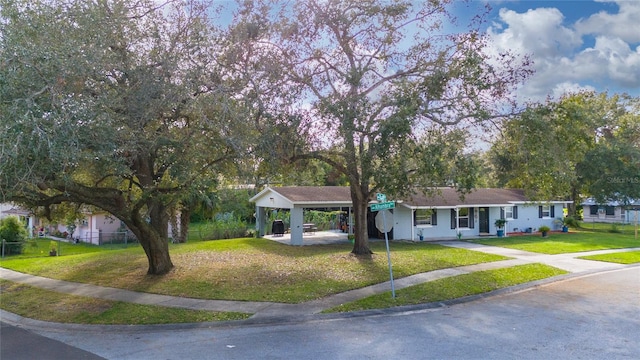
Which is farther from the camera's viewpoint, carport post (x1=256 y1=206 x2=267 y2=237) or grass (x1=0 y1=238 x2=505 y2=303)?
carport post (x1=256 y1=206 x2=267 y2=237)

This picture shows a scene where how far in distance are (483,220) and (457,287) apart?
19.2 metres

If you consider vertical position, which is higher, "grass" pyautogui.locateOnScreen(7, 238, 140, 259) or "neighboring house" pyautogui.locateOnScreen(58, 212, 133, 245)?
"neighboring house" pyautogui.locateOnScreen(58, 212, 133, 245)

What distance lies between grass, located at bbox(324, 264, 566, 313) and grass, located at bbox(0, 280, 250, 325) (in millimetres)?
3237

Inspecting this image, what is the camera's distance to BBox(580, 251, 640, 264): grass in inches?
771

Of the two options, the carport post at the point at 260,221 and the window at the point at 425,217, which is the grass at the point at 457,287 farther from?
the carport post at the point at 260,221

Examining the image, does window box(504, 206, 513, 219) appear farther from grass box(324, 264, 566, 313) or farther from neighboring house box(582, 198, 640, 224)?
neighboring house box(582, 198, 640, 224)

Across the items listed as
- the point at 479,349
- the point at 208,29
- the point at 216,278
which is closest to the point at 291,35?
the point at 208,29

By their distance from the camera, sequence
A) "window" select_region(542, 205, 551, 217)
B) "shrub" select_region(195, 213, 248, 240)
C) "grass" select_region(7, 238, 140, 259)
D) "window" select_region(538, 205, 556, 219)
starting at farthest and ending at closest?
"window" select_region(542, 205, 551, 217) → "window" select_region(538, 205, 556, 219) → "shrub" select_region(195, 213, 248, 240) → "grass" select_region(7, 238, 140, 259)

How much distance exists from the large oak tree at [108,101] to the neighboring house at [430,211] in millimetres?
11499

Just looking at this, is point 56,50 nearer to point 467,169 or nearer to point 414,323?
point 414,323

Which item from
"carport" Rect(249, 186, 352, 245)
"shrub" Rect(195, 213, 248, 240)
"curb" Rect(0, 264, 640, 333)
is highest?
"carport" Rect(249, 186, 352, 245)

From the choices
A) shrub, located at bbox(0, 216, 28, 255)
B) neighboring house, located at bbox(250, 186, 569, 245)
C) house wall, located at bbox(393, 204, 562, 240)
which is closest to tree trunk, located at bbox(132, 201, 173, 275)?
neighboring house, located at bbox(250, 186, 569, 245)

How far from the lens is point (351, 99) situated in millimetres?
13211

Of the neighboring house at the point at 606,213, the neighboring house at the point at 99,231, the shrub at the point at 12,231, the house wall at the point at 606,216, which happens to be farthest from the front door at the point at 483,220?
the shrub at the point at 12,231
